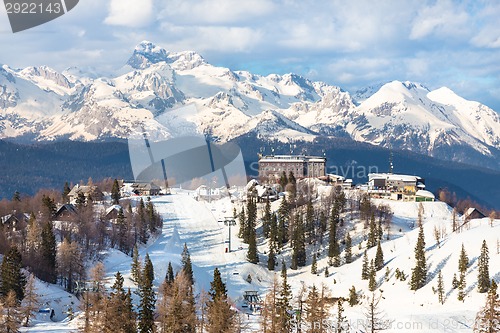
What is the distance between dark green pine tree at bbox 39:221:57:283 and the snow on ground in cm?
423

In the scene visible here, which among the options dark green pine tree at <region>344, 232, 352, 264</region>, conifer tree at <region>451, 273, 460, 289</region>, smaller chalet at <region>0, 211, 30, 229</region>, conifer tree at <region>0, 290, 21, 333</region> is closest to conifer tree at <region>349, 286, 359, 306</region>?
conifer tree at <region>451, 273, 460, 289</region>

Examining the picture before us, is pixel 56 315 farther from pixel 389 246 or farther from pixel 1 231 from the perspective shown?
pixel 389 246

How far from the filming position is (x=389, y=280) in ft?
334

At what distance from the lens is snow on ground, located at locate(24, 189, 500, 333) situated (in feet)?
Answer: 270

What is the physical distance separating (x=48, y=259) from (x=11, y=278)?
1221 centimetres

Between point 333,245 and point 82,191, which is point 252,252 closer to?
point 333,245

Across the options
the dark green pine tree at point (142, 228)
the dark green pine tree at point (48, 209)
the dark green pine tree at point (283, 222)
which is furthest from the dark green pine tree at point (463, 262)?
the dark green pine tree at point (48, 209)

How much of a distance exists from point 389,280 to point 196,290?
29.8 m

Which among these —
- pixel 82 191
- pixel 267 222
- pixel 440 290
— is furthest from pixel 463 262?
pixel 82 191

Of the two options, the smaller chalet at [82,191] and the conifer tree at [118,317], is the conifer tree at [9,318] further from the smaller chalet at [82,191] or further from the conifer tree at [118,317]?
the smaller chalet at [82,191]

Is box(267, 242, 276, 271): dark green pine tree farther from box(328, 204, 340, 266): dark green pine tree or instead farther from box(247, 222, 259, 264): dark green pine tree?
box(328, 204, 340, 266): dark green pine tree

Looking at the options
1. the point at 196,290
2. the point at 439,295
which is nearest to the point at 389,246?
the point at 439,295

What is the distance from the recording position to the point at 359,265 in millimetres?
112812

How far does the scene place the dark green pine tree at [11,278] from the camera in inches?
3027
